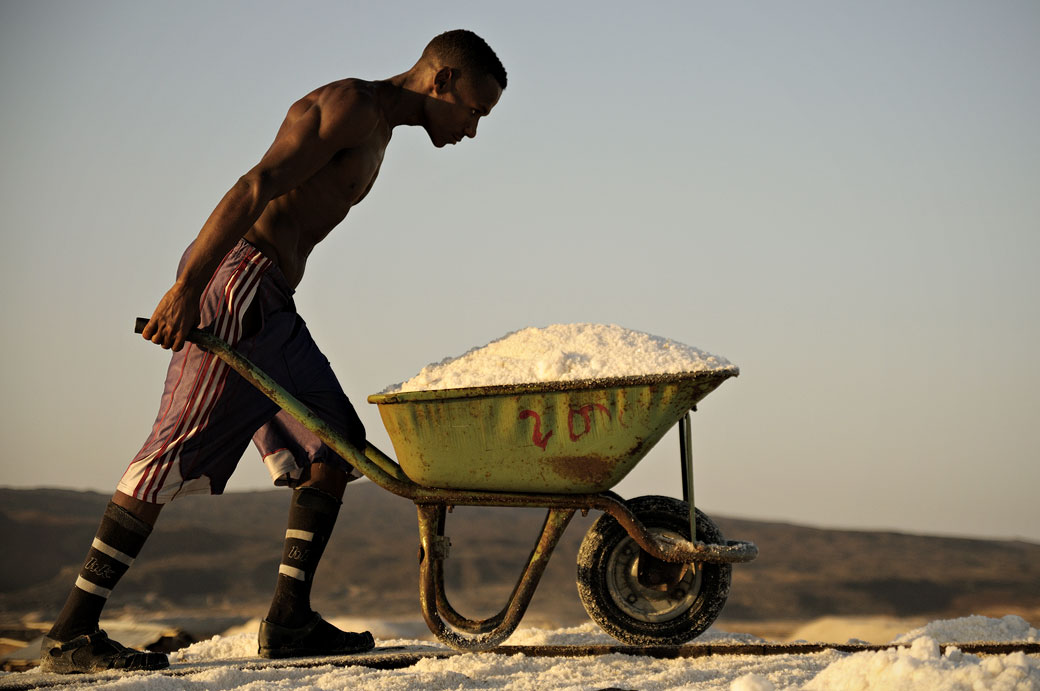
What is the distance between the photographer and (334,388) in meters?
3.02

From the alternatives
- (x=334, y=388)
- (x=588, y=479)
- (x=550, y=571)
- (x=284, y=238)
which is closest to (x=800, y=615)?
(x=550, y=571)

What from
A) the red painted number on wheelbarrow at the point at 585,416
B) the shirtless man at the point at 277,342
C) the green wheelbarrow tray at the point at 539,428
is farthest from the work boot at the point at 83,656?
the red painted number on wheelbarrow at the point at 585,416

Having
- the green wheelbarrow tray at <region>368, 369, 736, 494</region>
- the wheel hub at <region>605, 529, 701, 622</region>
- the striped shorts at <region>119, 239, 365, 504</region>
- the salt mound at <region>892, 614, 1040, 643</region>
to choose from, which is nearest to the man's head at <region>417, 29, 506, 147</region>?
the striped shorts at <region>119, 239, 365, 504</region>

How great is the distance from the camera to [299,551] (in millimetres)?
3037

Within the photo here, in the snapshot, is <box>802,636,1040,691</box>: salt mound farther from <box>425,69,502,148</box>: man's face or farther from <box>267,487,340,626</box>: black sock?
<box>425,69,502,148</box>: man's face

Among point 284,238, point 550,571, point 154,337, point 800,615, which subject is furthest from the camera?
point 550,571

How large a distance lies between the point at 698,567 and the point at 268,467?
1.39 metres

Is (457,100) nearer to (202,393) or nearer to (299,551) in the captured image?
(202,393)

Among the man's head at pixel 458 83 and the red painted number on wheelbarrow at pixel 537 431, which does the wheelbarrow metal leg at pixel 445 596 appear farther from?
the man's head at pixel 458 83

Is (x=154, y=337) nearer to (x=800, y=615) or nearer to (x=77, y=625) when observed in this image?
(x=77, y=625)

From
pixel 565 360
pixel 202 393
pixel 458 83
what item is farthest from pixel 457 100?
pixel 202 393

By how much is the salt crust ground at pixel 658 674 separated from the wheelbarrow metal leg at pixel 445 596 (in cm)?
8

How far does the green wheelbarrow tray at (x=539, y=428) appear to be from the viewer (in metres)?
2.63

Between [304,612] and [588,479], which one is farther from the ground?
[588,479]
